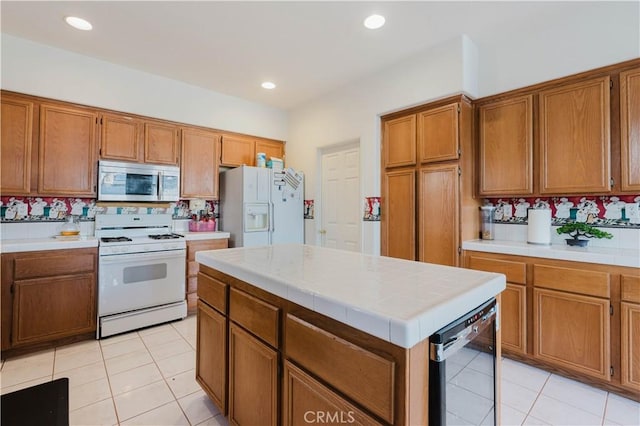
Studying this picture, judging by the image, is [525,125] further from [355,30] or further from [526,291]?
[355,30]

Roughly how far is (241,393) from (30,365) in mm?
2132

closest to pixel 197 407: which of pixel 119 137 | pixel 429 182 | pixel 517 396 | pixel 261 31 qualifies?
pixel 517 396

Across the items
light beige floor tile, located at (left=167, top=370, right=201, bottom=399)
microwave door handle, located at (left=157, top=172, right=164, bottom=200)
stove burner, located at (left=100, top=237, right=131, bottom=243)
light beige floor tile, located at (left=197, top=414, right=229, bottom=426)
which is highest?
microwave door handle, located at (left=157, top=172, right=164, bottom=200)

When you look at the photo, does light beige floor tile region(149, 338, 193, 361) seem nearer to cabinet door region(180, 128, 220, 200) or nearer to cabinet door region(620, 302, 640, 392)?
cabinet door region(180, 128, 220, 200)

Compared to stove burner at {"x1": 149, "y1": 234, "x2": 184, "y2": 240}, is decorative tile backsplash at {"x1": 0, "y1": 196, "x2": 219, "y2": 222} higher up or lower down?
higher up

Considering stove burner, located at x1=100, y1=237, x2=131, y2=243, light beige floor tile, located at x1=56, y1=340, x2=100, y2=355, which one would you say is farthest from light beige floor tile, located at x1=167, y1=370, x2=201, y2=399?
stove burner, located at x1=100, y1=237, x2=131, y2=243

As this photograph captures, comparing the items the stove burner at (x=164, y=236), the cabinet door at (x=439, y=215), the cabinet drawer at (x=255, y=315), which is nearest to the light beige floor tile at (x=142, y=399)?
the cabinet drawer at (x=255, y=315)

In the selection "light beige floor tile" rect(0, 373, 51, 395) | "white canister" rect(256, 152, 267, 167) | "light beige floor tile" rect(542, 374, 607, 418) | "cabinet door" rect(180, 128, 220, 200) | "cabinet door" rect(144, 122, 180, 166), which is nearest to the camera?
"light beige floor tile" rect(542, 374, 607, 418)

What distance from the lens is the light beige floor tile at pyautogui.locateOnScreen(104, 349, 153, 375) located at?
7.75 feet

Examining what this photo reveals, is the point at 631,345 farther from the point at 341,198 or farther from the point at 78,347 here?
the point at 78,347

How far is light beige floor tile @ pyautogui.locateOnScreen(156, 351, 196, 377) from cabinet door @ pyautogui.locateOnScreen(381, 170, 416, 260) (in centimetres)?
215

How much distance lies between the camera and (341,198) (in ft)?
13.1

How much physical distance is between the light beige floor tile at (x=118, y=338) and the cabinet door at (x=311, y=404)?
2.42 m

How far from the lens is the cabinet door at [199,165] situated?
3.75 m
